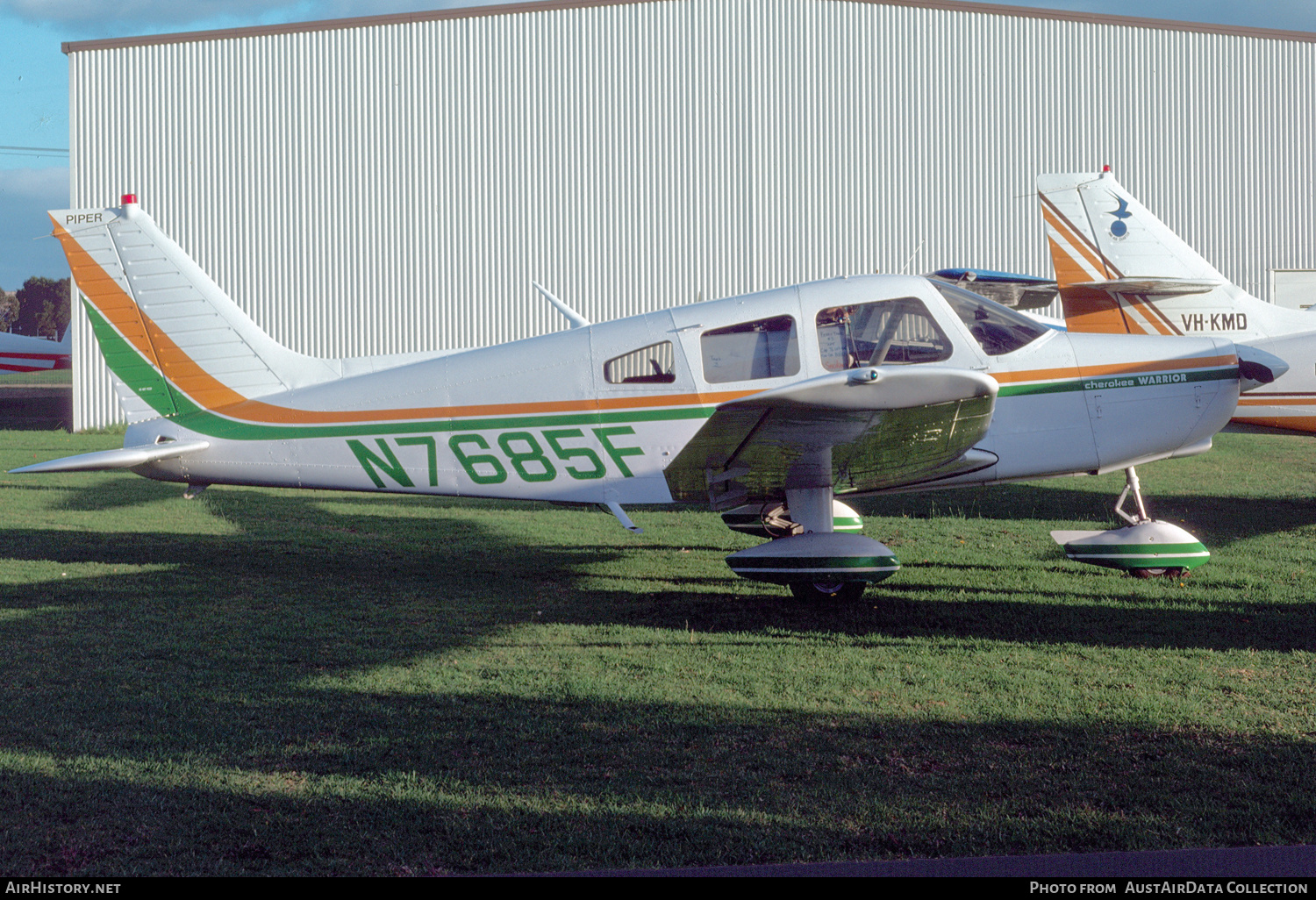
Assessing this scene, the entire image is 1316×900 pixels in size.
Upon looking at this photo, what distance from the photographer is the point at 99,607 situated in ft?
20.0

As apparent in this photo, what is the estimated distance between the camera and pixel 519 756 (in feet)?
11.9

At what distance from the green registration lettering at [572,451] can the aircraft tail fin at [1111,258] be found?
6.32 meters

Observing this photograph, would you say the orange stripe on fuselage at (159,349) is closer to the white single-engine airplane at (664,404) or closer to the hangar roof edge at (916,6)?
the white single-engine airplane at (664,404)

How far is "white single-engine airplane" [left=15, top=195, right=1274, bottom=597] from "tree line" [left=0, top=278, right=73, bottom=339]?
104633 millimetres

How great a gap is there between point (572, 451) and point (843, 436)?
1.82 metres

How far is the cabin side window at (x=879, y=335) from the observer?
593 cm

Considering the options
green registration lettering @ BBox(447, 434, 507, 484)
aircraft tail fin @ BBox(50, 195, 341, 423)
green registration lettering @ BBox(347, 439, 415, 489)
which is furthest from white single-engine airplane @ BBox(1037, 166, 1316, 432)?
aircraft tail fin @ BBox(50, 195, 341, 423)

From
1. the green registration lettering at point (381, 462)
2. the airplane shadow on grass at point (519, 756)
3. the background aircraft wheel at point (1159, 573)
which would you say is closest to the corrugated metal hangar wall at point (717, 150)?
the green registration lettering at point (381, 462)

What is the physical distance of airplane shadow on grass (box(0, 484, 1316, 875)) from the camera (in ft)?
9.45

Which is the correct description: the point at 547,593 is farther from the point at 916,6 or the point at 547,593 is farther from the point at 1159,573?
the point at 916,6

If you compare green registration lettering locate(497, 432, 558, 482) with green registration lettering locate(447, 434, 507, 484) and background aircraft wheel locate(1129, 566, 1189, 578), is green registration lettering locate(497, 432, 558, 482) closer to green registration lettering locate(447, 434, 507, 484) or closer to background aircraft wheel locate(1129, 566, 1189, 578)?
green registration lettering locate(447, 434, 507, 484)

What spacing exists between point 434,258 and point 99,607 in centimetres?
1397

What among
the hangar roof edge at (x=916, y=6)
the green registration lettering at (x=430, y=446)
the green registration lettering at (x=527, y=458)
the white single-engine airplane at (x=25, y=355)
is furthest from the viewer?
the white single-engine airplane at (x=25, y=355)

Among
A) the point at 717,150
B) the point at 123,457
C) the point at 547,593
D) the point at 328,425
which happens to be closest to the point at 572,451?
the point at 547,593
